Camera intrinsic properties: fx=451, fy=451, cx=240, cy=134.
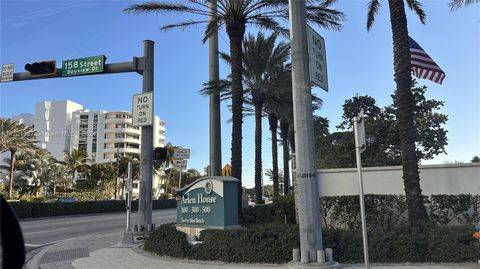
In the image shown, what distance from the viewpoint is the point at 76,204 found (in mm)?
38281

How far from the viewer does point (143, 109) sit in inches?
606

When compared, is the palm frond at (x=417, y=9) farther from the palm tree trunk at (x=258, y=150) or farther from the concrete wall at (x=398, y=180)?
the palm tree trunk at (x=258, y=150)

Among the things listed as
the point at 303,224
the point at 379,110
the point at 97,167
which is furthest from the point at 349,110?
the point at 97,167

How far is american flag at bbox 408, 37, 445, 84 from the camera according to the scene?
1571cm

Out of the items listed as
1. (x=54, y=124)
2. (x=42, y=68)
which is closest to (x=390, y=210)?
(x=42, y=68)

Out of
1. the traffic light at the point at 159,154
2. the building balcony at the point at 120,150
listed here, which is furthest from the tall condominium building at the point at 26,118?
the traffic light at the point at 159,154

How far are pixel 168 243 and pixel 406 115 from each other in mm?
7279

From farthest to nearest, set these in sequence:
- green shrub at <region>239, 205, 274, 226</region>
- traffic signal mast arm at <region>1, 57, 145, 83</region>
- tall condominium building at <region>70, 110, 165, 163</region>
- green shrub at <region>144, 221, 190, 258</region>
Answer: tall condominium building at <region>70, 110, 165, 163</region> < green shrub at <region>239, 205, 274, 226</region> < traffic signal mast arm at <region>1, 57, 145, 83</region> < green shrub at <region>144, 221, 190, 258</region>

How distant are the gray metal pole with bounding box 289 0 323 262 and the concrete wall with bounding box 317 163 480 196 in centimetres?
805

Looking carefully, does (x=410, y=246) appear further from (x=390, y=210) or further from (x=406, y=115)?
(x=390, y=210)

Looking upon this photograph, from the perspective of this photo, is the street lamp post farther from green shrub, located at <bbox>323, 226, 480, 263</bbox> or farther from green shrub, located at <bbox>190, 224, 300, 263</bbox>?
green shrub, located at <bbox>323, 226, 480, 263</bbox>

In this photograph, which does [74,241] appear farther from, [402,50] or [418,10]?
[418,10]

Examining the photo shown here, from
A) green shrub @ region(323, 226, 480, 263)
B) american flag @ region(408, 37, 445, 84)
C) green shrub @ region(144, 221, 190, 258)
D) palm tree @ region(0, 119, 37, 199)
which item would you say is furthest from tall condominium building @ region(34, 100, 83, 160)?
green shrub @ region(323, 226, 480, 263)

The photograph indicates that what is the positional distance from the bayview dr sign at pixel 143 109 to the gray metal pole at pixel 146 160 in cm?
51
